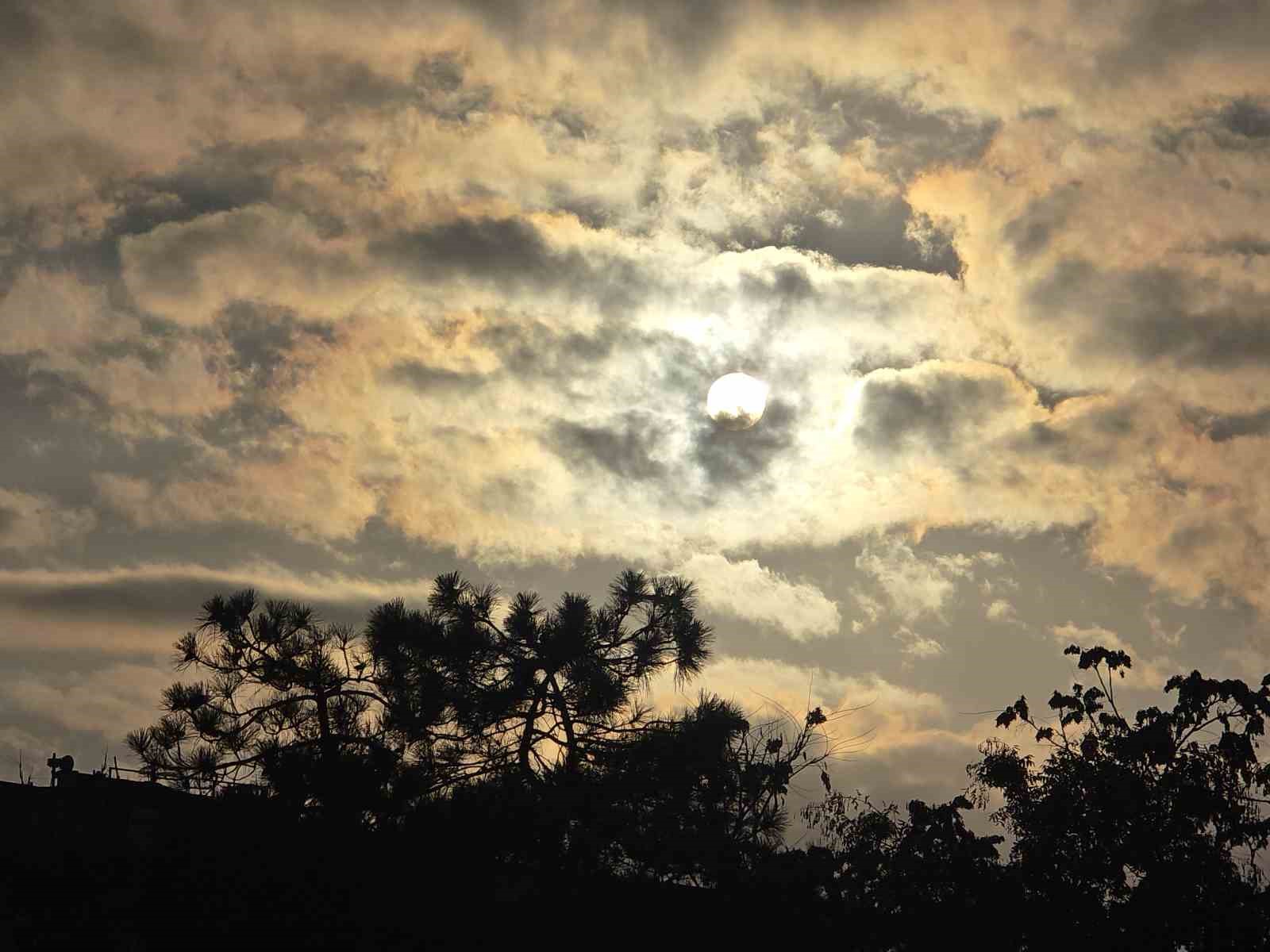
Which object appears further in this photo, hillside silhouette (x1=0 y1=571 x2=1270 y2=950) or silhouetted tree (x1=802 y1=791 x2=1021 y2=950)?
silhouetted tree (x1=802 y1=791 x2=1021 y2=950)

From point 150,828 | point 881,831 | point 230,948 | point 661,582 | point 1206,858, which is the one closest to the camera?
point 230,948

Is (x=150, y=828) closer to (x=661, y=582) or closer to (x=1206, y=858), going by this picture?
(x=661, y=582)

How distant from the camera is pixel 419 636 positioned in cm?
1836

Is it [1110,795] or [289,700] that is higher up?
[289,700]


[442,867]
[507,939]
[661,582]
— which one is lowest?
[507,939]

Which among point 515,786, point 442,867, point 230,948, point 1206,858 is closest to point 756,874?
point 515,786

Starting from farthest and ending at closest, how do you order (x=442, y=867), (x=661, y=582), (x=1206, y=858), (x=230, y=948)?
1. (x=661, y=582)
2. (x=1206, y=858)
3. (x=442, y=867)
4. (x=230, y=948)

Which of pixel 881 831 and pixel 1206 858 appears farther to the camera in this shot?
pixel 881 831

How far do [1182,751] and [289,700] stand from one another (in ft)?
42.7

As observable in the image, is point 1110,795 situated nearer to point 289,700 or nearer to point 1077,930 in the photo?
point 1077,930

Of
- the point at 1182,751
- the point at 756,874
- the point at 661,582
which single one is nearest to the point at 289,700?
the point at 661,582

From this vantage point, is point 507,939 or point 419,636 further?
point 419,636

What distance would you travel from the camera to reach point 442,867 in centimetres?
962

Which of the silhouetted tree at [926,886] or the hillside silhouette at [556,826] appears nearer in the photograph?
the hillside silhouette at [556,826]
